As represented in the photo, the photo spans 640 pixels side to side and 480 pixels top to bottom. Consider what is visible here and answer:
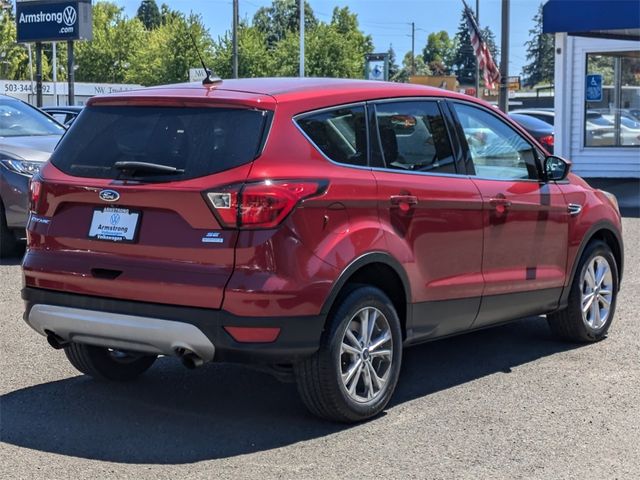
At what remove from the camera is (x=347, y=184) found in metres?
5.08

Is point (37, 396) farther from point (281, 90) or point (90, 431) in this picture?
point (281, 90)

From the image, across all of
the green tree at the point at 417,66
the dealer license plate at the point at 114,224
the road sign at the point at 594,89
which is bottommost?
the dealer license plate at the point at 114,224

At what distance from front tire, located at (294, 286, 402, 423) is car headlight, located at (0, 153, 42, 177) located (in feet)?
20.4

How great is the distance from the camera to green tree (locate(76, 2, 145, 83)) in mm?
85812

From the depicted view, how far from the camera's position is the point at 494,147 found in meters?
6.42

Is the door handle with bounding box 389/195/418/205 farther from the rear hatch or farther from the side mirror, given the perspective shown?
the side mirror

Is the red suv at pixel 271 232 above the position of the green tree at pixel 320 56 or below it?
below

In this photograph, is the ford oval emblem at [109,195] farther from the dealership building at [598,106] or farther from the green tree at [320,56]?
the green tree at [320,56]

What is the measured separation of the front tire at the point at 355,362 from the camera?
5.00 meters

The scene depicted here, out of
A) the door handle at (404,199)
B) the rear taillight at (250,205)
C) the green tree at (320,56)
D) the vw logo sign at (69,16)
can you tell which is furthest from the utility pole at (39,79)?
the green tree at (320,56)

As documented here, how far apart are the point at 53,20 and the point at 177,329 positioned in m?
33.2

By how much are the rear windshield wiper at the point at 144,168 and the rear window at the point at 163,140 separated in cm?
1

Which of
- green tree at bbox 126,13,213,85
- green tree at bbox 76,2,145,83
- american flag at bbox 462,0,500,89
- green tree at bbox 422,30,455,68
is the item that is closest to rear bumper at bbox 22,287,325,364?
american flag at bbox 462,0,500,89

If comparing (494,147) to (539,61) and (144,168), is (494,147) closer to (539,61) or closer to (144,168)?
(144,168)
